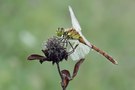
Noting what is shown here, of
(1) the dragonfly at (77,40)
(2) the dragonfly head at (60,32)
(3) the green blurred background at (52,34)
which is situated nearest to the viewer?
(1) the dragonfly at (77,40)

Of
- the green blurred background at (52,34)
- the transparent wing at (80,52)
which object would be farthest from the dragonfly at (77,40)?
the green blurred background at (52,34)

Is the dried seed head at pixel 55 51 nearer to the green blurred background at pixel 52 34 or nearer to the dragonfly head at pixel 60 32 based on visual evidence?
the dragonfly head at pixel 60 32

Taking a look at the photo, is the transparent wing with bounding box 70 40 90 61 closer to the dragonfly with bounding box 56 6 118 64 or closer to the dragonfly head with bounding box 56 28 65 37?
the dragonfly with bounding box 56 6 118 64

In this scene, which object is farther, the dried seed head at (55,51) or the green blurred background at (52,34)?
the green blurred background at (52,34)

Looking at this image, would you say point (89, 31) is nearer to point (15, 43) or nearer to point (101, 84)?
point (101, 84)

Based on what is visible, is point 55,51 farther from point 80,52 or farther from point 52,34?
point 52,34

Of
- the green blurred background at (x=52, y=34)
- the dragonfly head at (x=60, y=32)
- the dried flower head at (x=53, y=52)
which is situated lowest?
the dried flower head at (x=53, y=52)

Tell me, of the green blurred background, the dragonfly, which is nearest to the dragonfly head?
the dragonfly
